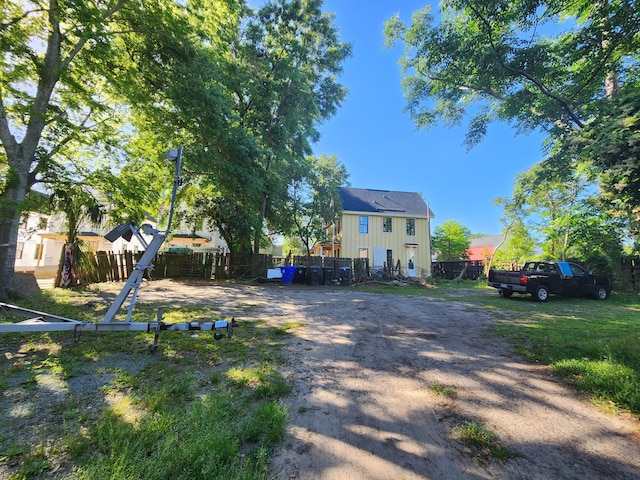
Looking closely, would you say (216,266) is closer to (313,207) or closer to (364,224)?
(313,207)

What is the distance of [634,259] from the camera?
445 inches

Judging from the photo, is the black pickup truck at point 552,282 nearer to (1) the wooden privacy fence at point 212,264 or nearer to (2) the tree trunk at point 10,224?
(1) the wooden privacy fence at point 212,264

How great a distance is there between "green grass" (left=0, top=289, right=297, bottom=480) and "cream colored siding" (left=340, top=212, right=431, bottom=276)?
17.9 meters

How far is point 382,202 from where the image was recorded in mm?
23781

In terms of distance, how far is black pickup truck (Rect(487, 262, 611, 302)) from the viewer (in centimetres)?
968

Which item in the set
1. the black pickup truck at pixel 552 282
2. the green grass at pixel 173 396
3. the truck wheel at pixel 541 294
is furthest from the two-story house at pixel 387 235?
the green grass at pixel 173 396

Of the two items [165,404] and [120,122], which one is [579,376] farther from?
[120,122]

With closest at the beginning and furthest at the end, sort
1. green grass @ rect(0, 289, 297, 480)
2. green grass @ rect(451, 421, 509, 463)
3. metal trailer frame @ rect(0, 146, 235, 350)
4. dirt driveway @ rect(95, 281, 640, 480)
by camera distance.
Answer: green grass @ rect(0, 289, 297, 480)
dirt driveway @ rect(95, 281, 640, 480)
green grass @ rect(451, 421, 509, 463)
metal trailer frame @ rect(0, 146, 235, 350)

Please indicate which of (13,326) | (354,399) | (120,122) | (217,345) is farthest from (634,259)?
(120,122)

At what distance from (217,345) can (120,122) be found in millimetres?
9331

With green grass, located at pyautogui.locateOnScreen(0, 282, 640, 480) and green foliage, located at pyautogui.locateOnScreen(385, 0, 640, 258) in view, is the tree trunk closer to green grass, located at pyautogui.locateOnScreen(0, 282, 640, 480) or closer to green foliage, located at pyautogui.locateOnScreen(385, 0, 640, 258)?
green grass, located at pyautogui.locateOnScreen(0, 282, 640, 480)

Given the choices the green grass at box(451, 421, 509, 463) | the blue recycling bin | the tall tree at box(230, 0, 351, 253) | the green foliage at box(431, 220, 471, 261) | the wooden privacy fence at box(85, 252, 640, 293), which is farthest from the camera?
the green foliage at box(431, 220, 471, 261)

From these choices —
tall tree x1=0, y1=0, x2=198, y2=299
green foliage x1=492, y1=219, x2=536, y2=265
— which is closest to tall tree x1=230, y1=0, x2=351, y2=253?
tall tree x1=0, y1=0, x2=198, y2=299

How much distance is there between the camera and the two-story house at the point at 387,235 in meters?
21.7
